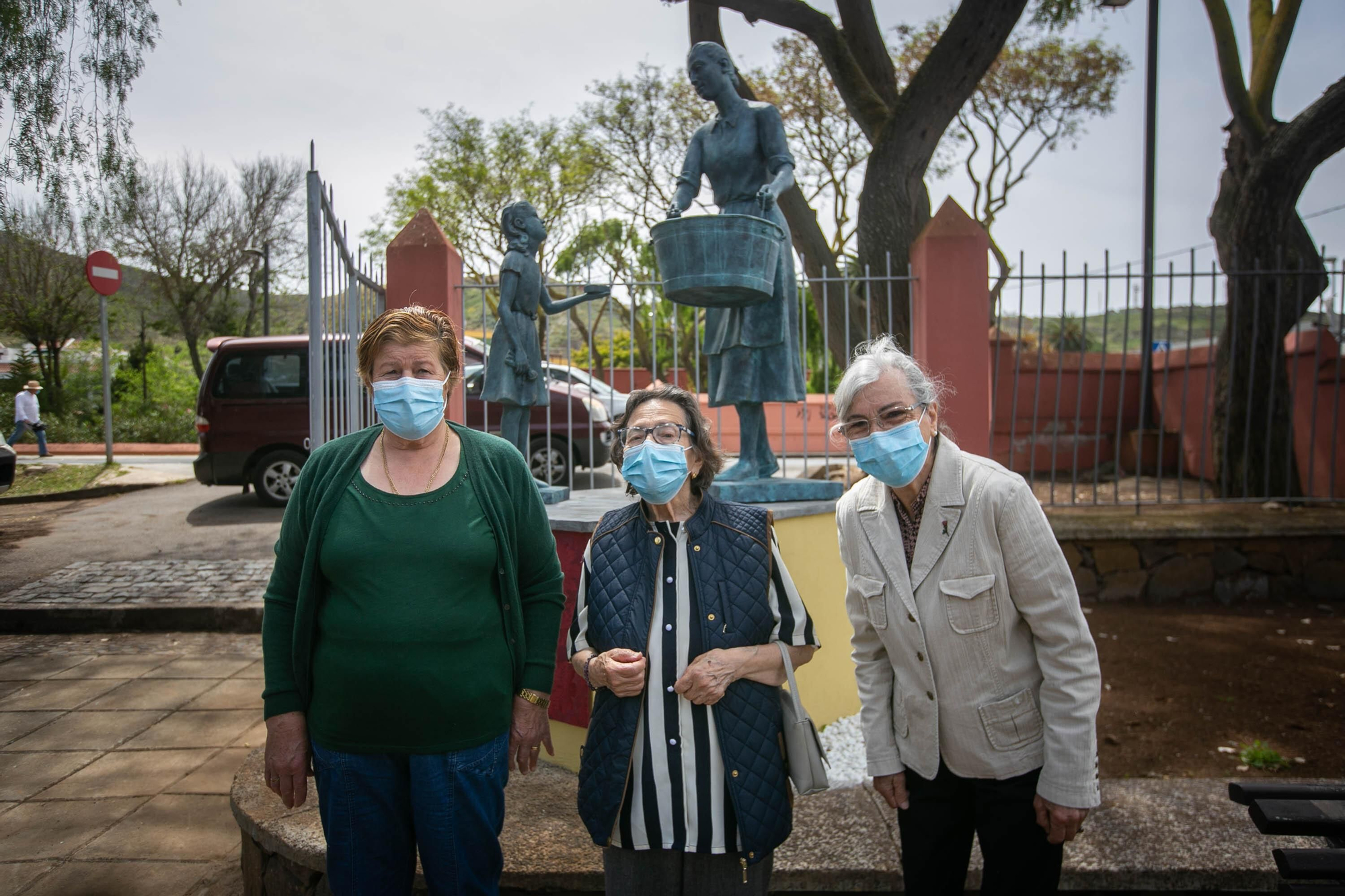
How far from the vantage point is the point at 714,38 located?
9438 mm

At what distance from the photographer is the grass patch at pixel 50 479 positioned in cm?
294

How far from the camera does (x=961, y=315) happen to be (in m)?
5.07

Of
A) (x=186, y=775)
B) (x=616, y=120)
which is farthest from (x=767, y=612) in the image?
(x=616, y=120)

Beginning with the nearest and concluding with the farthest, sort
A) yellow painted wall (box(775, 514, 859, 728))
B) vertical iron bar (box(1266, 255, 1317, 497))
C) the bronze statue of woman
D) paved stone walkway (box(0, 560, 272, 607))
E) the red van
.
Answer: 1. paved stone walkway (box(0, 560, 272, 607))
2. yellow painted wall (box(775, 514, 859, 728))
3. the bronze statue of woman
4. vertical iron bar (box(1266, 255, 1317, 497))
5. the red van

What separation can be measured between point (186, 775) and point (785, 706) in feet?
9.96

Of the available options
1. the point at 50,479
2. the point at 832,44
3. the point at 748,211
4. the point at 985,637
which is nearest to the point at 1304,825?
the point at 985,637

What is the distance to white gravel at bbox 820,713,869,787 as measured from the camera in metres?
3.54

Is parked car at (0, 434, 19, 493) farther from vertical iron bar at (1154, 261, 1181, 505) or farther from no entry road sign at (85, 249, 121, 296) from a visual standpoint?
vertical iron bar at (1154, 261, 1181, 505)

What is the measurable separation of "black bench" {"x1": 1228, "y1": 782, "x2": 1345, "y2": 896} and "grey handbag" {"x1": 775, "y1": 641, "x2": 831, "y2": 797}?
3.28 feet

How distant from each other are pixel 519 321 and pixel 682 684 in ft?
9.38

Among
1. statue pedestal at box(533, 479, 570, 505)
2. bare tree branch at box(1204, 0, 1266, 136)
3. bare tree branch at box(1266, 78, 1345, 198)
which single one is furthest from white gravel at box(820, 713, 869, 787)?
bare tree branch at box(1204, 0, 1266, 136)

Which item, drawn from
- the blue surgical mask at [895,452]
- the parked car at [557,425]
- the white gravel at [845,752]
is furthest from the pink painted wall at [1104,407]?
the blue surgical mask at [895,452]

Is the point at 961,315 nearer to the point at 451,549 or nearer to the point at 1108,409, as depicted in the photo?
the point at 451,549

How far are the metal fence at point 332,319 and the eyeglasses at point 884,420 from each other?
229 centimetres
